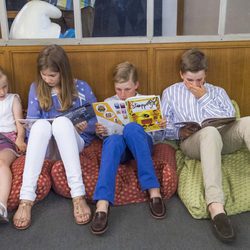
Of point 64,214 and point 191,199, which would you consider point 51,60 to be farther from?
point 191,199

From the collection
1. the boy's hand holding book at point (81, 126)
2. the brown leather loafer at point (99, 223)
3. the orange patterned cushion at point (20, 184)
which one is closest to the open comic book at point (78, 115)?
the boy's hand holding book at point (81, 126)

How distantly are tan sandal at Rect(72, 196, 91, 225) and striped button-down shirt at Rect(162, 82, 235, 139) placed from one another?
2.31 feet

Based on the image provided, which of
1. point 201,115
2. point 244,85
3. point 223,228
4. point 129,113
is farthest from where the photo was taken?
point 244,85

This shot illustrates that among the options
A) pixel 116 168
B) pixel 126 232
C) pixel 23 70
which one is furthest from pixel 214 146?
pixel 23 70

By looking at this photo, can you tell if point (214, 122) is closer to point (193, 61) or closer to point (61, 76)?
point (193, 61)

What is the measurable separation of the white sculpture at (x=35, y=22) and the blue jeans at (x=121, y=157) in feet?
2.93

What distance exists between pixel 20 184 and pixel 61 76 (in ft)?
2.12

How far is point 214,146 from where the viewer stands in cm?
178

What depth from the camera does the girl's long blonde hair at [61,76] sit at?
200 centimetres

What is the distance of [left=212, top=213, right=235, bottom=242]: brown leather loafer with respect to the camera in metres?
1.52

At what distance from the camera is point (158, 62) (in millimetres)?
2330

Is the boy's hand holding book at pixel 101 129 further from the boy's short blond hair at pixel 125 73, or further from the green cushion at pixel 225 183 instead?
the green cushion at pixel 225 183

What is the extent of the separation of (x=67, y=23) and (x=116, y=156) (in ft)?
3.36

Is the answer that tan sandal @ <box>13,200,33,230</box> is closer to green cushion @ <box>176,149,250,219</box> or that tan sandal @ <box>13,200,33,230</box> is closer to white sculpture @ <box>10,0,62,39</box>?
green cushion @ <box>176,149,250,219</box>
